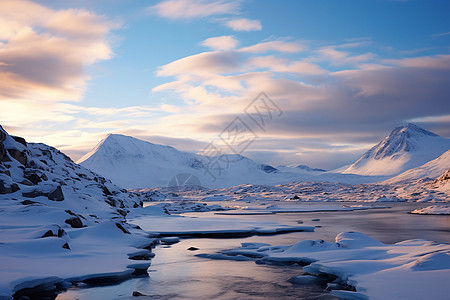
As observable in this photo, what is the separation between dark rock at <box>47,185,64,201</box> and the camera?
30.0m

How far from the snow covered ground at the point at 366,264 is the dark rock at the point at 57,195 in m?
14.6

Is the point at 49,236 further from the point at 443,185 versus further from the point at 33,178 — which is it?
the point at 443,185

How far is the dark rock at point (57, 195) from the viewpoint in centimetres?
2996

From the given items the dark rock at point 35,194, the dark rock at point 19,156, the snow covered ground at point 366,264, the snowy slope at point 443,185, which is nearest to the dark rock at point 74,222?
the dark rock at point 35,194

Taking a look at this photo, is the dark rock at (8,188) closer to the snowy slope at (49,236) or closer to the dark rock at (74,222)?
the snowy slope at (49,236)

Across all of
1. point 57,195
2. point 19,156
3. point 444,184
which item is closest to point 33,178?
point 19,156

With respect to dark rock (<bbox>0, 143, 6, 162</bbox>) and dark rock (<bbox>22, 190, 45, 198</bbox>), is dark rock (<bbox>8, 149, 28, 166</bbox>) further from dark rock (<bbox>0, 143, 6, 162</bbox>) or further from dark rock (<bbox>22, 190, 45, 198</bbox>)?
dark rock (<bbox>22, 190, 45, 198</bbox>)

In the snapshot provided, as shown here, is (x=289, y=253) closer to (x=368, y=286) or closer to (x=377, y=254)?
(x=377, y=254)

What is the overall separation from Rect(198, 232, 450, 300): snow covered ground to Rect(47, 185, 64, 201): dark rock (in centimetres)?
1458

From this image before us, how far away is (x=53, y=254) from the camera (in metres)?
16.6

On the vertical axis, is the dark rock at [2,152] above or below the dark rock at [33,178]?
above

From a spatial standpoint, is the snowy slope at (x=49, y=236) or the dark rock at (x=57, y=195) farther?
the dark rock at (x=57, y=195)

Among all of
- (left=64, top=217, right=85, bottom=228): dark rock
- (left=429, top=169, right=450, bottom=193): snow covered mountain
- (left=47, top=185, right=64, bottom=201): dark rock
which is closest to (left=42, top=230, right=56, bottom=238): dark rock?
(left=64, top=217, right=85, bottom=228): dark rock

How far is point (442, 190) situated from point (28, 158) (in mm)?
102962
